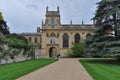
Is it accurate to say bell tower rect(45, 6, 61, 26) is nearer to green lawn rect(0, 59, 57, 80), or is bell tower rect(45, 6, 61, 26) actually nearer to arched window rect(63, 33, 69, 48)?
arched window rect(63, 33, 69, 48)

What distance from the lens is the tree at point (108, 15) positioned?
3462 centimetres

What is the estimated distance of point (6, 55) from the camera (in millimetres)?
31484

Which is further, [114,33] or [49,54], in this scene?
[49,54]

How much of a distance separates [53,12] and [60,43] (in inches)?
353

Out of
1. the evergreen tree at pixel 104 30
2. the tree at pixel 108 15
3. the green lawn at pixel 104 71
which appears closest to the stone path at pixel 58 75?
the green lawn at pixel 104 71

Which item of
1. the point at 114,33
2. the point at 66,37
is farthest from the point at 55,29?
the point at 114,33

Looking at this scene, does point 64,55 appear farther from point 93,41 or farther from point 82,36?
point 93,41

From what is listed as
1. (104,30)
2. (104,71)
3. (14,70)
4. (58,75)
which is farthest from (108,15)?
(58,75)

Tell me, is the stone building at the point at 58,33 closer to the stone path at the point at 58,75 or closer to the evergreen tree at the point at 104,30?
the evergreen tree at the point at 104,30

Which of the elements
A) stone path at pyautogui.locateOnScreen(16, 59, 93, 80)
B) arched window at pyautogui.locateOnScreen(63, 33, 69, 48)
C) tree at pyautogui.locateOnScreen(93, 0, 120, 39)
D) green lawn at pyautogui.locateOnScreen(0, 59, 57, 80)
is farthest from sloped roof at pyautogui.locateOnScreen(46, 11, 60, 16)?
stone path at pyautogui.locateOnScreen(16, 59, 93, 80)

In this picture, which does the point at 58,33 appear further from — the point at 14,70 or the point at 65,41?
the point at 14,70

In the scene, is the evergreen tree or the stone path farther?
the evergreen tree

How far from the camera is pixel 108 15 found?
3466cm

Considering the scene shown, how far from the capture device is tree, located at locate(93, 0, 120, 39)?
3462 centimetres
